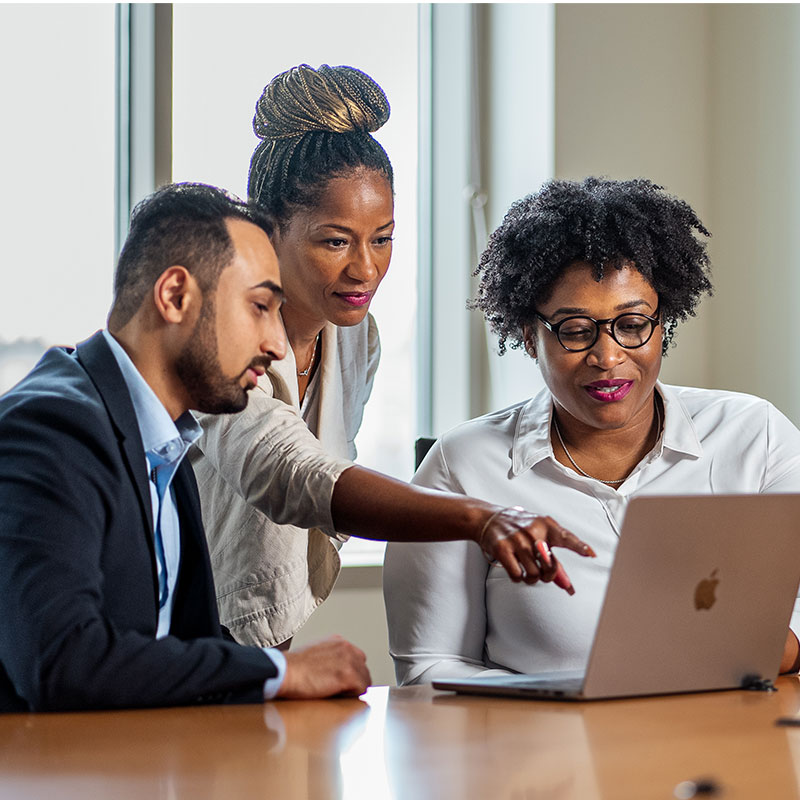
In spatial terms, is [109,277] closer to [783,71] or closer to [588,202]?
[588,202]

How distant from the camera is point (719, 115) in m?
3.47

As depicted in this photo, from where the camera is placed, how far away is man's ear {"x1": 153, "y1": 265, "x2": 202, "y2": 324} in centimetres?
146

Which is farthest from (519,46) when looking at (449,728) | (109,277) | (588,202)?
(449,728)

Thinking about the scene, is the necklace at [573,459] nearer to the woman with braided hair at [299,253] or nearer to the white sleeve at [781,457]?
the white sleeve at [781,457]

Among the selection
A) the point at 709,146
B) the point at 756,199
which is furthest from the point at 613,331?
the point at 709,146

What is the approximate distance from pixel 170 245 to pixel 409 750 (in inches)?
28.6

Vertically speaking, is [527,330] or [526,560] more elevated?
[527,330]

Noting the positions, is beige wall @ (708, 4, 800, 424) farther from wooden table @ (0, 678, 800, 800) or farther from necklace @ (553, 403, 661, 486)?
wooden table @ (0, 678, 800, 800)

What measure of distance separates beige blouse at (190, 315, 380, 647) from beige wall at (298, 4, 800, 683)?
1.12 m

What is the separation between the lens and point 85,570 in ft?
4.09

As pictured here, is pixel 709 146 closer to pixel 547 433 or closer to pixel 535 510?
pixel 547 433

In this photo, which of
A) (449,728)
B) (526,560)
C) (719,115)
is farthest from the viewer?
(719,115)

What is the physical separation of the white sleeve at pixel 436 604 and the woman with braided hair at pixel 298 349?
0.35 feet

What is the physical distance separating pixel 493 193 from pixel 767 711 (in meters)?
2.51
